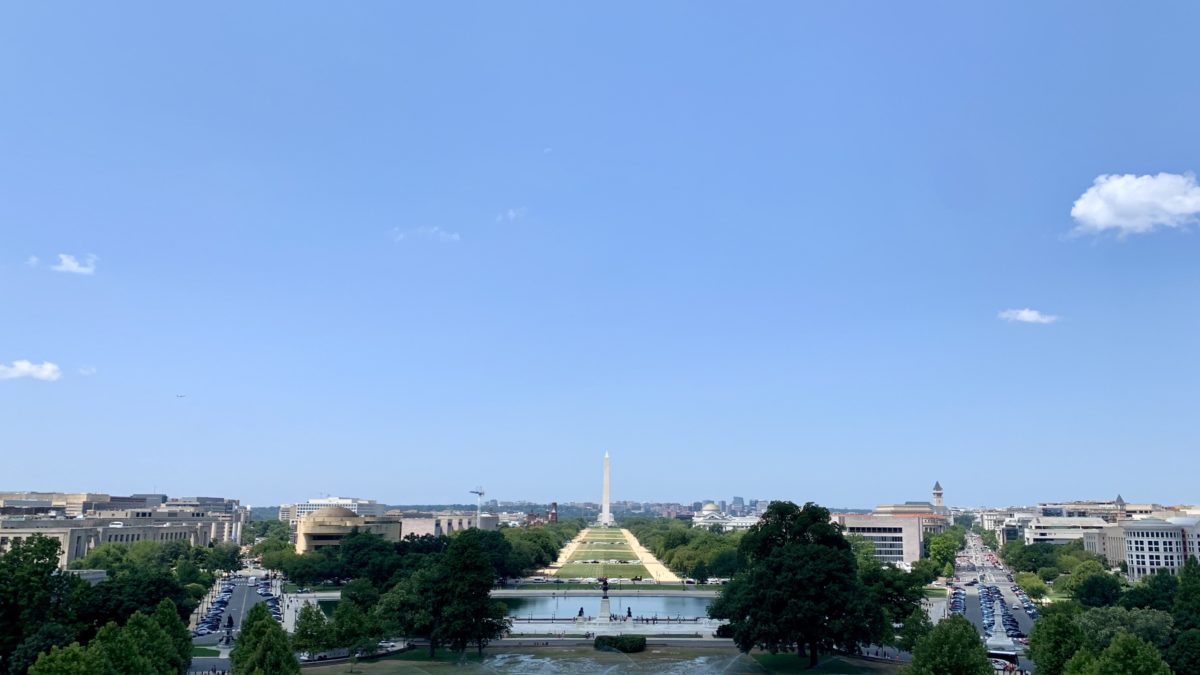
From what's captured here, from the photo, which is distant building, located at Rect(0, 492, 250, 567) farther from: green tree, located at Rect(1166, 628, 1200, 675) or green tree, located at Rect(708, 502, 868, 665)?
green tree, located at Rect(1166, 628, 1200, 675)

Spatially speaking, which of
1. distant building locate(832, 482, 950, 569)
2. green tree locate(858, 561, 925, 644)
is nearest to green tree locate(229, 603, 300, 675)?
green tree locate(858, 561, 925, 644)

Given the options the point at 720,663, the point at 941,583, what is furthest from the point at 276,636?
the point at 941,583

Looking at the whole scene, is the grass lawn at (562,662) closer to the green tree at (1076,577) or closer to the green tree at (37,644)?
the green tree at (37,644)

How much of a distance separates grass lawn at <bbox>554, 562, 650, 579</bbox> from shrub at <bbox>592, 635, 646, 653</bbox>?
214 ft

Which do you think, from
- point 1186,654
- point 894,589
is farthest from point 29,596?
point 1186,654

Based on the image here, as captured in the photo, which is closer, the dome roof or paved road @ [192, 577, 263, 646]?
paved road @ [192, 577, 263, 646]

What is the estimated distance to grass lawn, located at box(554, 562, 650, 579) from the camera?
129 m

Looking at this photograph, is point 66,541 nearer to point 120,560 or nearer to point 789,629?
point 120,560

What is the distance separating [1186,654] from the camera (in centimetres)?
4578

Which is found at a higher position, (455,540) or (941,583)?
(455,540)

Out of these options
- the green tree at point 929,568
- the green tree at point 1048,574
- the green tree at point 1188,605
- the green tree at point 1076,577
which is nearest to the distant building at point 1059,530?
the green tree at point 1048,574

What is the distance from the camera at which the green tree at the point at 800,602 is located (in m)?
52.4

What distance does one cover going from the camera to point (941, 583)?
122m

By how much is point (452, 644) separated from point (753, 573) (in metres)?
19.0
